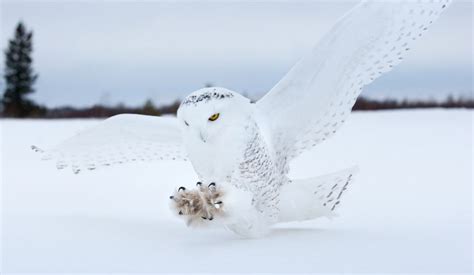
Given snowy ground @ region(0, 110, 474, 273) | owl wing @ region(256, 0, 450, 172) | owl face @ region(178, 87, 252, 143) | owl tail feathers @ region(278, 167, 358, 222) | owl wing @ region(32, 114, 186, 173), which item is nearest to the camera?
snowy ground @ region(0, 110, 474, 273)

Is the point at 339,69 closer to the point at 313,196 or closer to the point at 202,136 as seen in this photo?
the point at 313,196

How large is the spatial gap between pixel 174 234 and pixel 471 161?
136 inches

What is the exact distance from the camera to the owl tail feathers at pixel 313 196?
3.58m

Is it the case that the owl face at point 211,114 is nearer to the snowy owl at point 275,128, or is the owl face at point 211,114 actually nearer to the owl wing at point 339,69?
the snowy owl at point 275,128

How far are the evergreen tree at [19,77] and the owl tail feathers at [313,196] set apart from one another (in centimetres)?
1461

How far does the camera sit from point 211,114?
3.05 meters

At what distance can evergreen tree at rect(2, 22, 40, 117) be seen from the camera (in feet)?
59.3

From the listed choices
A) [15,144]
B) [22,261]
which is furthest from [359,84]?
[15,144]

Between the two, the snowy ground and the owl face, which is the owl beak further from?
the snowy ground

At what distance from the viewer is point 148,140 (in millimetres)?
3883

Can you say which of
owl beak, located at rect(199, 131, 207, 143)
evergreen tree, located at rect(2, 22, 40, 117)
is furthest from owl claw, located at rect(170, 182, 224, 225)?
evergreen tree, located at rect(2, 22, 40, 117)

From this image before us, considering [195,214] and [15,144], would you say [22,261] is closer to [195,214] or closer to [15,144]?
[195,214]

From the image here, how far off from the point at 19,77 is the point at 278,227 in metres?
18.6

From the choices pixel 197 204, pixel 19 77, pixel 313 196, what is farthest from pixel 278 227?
pixel 19 77
